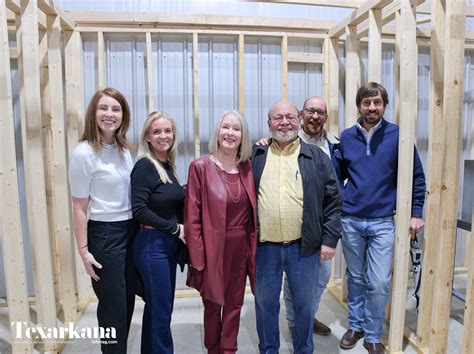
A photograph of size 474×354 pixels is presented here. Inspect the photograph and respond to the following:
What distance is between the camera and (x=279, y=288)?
2084 millimetres

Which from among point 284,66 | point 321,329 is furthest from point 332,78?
point 321,329

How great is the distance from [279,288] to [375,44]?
1.88 m

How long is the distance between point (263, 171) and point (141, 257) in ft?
2.59

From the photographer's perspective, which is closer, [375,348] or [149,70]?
[375,348]

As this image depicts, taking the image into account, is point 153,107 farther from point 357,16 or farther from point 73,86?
point 357,16

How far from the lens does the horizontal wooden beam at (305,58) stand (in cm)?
341

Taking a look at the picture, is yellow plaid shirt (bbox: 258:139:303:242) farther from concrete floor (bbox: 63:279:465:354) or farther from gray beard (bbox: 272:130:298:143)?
concrete floor (bbox: 63:279:465:354)

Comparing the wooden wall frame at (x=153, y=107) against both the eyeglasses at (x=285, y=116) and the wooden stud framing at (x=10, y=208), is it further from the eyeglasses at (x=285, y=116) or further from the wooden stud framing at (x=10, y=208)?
the eyeglasses at (x=285, y=116)

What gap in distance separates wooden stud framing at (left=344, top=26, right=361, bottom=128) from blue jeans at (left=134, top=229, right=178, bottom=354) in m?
1.90

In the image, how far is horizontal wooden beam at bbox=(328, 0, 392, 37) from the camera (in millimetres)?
2578

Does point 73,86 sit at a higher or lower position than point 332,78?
lower

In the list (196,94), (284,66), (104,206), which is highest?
(284,66)

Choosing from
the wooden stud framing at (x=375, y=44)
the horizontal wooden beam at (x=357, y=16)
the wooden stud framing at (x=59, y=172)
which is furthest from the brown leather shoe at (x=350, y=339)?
the horizontal wooden beam at (x=357, y=16)

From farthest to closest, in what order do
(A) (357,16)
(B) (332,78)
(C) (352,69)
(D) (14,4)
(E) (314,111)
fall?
(B) (332,78) < (C) (352,69) < (A) (357,16) < (E) (314,111) < (D) (14,4)
